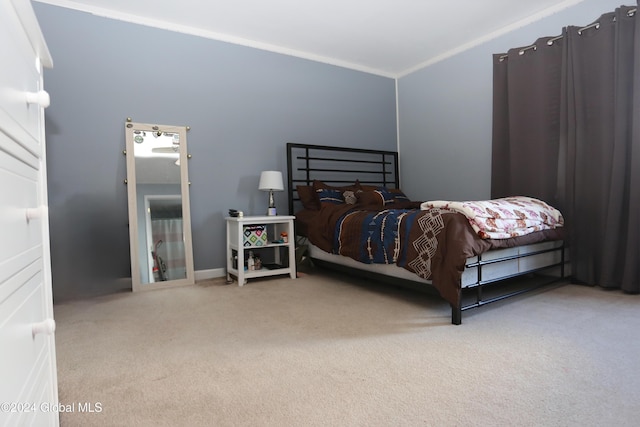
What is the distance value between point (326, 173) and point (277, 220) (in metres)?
1.19

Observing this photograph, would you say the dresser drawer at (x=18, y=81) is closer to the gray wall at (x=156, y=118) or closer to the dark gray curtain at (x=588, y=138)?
the gray wall at (x=156, y=118)

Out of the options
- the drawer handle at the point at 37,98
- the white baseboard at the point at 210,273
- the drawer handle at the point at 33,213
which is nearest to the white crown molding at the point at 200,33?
the white baseboard at the point at 210,273

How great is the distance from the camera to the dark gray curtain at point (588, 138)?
8.22 ft

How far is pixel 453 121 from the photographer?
158 inches

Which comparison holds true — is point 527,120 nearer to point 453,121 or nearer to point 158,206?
point 453,121

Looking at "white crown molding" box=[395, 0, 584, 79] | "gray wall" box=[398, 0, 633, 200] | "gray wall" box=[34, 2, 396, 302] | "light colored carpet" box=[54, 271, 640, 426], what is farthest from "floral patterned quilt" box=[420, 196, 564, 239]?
"gray wall" box=[34, 2, 396, 302]

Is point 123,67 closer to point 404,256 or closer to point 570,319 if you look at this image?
point 404,256

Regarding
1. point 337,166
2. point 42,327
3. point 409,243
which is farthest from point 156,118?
point 42,327

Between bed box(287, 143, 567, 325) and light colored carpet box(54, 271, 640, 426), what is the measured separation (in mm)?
211

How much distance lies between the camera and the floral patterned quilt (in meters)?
2.05

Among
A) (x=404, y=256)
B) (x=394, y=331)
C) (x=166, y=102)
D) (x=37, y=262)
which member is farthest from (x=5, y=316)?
(x=166, y=102)

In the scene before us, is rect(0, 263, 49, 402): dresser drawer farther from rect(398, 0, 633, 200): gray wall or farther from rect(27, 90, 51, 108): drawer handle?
rect(398, 0, 633, 200): gray wall

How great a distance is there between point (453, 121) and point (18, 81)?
4.03 metres

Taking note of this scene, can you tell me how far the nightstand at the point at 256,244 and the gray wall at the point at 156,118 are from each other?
25 cm
